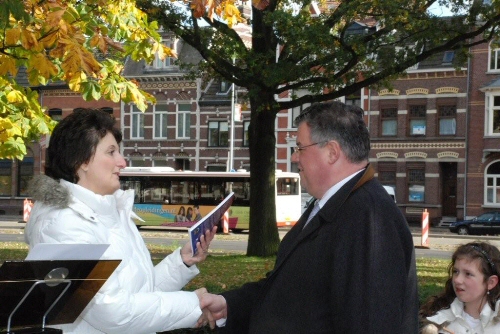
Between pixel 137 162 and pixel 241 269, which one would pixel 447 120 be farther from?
pixel 241 269

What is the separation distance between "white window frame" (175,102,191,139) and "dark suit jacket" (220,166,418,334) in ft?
135

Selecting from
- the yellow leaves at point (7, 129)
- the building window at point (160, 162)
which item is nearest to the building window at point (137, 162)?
the building window at point (160, 162)

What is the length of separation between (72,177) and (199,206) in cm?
3016

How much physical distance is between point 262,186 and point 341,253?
14.7 metres

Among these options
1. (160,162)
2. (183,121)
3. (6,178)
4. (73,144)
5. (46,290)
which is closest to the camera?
(46,290)

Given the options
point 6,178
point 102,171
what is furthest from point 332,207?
point 6,178

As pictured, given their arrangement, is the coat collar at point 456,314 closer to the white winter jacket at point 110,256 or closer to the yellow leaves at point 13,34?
the white winter jacket at point 110,256

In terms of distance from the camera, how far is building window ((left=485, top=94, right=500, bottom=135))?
3619 centimetres

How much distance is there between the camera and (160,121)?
147ft

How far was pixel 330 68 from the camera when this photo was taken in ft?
52.5

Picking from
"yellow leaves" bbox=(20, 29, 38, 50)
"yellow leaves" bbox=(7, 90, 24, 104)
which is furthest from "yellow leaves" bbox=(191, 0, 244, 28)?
"yellow leaves" bbox=(7, 90, 24, 104)

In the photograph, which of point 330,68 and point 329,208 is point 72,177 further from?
point 330,68

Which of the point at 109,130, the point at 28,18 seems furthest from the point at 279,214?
the point at 109,130

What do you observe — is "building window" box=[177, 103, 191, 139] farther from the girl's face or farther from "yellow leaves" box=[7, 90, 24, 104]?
the girl's face
